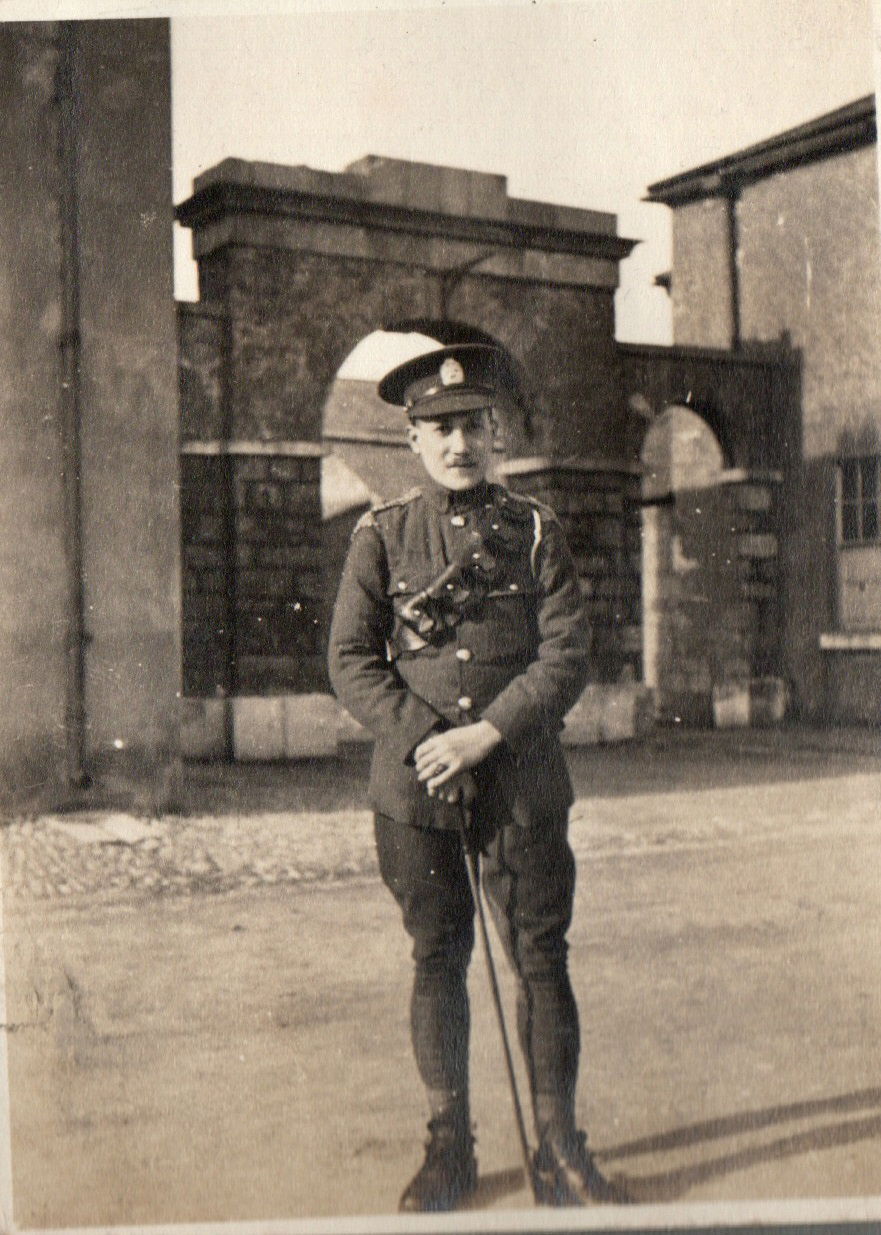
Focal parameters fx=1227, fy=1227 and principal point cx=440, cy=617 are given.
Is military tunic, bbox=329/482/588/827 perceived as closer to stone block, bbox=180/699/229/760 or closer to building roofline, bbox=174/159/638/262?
building roofline, bbox=174/159/638/262

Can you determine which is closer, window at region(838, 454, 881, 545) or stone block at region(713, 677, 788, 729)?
window at region(838, 454, 881, 545)

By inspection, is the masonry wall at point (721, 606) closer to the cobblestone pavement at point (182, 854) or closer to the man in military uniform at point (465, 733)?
the cobblestone pavement at point (182, 854)

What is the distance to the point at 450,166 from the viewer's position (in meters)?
3.88

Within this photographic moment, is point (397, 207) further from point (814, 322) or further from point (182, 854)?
point (182, 854)

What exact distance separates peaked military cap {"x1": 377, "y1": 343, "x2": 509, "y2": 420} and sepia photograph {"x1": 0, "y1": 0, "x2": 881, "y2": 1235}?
0.01m

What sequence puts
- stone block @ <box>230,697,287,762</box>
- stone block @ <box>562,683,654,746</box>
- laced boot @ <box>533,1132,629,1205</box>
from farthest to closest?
stone block @ <box>562,683,654,746</box>
stone block @ <box>230,697,287,762</box>
laced boot @ <box>533,1132,629,1205</box>

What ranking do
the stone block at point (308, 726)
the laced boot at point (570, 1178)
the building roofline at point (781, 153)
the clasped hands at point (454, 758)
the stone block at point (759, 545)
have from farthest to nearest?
the stone block at point (308, 726) < the stone block at point (759, 545) < the building roofline at point (781, 153) < the laced boot at point (570, 1178) < the clasped hands at point (454, 758)

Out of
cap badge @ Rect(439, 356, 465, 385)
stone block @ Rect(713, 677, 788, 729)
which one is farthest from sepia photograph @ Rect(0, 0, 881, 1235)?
stone block @ Rect(713, 677, 788, 729)

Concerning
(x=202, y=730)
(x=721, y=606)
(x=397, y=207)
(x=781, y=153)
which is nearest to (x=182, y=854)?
(x=202, y=730)

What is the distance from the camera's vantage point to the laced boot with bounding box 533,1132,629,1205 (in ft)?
9.45

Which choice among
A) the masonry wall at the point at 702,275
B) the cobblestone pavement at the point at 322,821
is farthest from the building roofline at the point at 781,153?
the cobblestone pavement at the point at 322,821

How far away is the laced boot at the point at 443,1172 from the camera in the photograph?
9.42ft

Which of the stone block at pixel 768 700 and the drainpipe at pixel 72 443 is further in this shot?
the stone block at pixel 768 700

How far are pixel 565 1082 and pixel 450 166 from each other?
2.72m
